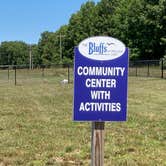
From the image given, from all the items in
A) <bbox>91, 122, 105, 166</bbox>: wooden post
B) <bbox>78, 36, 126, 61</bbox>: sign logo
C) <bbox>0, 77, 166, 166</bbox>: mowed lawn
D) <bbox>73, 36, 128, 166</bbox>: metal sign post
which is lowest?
<bbox>0, 77, 166, 166</bbox>: mowed lawn

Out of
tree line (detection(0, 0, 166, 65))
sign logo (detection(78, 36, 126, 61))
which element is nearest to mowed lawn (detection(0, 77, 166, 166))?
sign logo (detection(78, 36, 126, 61))

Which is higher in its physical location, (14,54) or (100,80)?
Result: (14,54)

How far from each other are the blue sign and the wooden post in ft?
0.37

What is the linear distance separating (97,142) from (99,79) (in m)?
0.61

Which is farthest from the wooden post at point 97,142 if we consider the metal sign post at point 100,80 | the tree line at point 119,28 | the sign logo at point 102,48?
the tree line at point 119,28

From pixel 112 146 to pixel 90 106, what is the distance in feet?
13.6

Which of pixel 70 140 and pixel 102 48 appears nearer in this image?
pixel 102 48

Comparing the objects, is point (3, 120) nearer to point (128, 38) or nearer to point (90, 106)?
point (90, 106)

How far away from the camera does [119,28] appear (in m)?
77.0

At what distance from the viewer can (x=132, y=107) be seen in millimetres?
17062

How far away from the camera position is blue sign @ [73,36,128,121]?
200 inches

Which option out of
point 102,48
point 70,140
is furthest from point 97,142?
point 70,140

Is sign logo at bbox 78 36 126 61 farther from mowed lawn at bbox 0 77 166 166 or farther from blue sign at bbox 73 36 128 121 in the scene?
mowed lawn at bbox 0 77 166 166

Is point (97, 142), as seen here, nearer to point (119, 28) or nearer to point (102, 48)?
point (102, 48)
